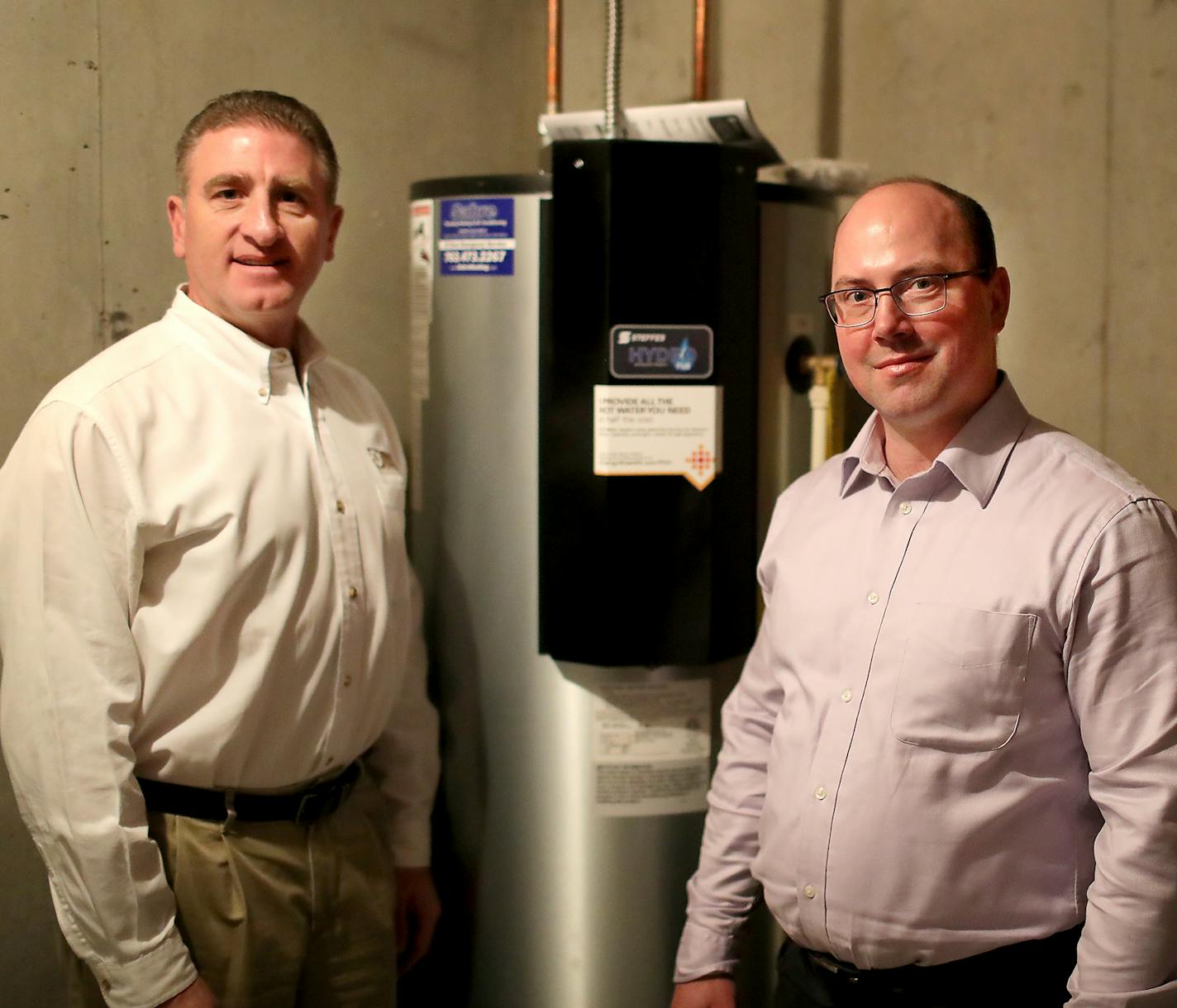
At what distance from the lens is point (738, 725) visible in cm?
135

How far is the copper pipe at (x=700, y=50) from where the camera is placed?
1.83m

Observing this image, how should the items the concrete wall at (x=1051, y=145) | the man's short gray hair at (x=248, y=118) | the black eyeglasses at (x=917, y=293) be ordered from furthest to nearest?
1. the concrete wall at (x=1051, y=145)
2. the man's short gray hair at (x=248, y=118)
3. the black eyeglasses at (x=917, y=293)

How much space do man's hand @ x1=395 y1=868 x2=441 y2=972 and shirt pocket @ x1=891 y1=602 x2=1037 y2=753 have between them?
31.4 inches

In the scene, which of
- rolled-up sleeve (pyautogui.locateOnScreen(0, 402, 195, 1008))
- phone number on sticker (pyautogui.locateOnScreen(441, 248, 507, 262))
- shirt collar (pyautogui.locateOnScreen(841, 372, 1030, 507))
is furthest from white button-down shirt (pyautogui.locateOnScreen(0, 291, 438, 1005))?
shirt collar (pyautogui.locateOnScreen(841, 372, 1030, 507))

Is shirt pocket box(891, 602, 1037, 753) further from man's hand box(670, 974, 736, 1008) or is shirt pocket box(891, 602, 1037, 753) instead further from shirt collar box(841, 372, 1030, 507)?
man's hand box(670, 974, 736, 1008)

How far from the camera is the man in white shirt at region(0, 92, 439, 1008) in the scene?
3.80 feet

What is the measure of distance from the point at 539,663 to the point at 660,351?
472 millimetres

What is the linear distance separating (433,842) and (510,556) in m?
0.49

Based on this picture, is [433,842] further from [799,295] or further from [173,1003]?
[799,295]

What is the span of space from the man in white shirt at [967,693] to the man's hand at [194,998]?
0.62 m

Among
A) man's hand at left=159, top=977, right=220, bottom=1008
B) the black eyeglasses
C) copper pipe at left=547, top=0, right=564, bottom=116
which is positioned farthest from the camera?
copper pipe at left=547, top=0, right=564, bottom=116

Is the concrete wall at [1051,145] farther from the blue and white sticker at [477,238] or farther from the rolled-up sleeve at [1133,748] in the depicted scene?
the blue and white sticker at [477,238]

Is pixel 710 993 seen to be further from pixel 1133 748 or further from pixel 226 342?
pixel 226 342

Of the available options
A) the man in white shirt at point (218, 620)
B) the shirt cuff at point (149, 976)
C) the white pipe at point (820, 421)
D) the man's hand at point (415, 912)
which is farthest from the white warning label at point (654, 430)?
the shirt cuff at point (149, 976)
